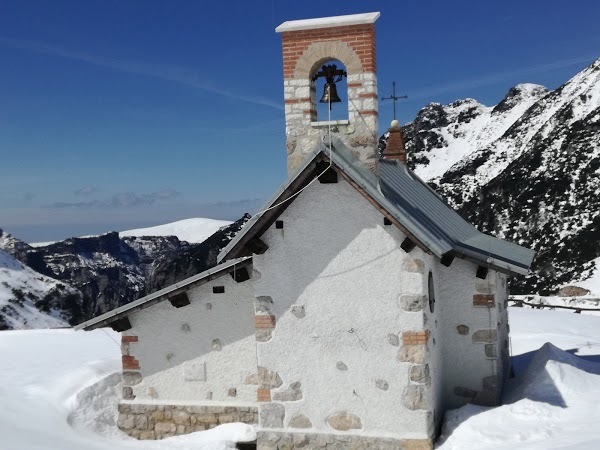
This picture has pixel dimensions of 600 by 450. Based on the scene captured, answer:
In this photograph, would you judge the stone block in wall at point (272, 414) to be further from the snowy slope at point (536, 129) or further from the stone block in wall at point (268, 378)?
Answer: the snowy slope at point (536, 129)

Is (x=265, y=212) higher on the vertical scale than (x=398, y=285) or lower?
higher

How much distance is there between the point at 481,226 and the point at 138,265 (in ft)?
370

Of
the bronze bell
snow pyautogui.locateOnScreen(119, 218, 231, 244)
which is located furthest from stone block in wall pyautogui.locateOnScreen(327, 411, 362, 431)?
snow pyautogui.locateOnScreen(119, 218, 231, 244)

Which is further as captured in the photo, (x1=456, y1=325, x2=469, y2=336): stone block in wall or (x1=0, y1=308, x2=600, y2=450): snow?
(x1=456, y1=325, x2=469, y2=336): stone block in wall

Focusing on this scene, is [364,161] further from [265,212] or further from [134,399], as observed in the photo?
[134,399]

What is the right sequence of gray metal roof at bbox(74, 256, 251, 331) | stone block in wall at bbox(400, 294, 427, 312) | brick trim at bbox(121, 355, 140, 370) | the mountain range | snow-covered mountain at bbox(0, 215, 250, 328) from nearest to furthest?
stone block in wall at bbox(400, 294, 427, 312)
gray metal roof at bbox(74, 256, 251, 331)
brick trim at bbox(121, 355, 140, 370)
the mountain range
snow-covered mountain at bbox(0, 215, 250, 328)

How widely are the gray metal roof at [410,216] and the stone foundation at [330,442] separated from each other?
3117 mm

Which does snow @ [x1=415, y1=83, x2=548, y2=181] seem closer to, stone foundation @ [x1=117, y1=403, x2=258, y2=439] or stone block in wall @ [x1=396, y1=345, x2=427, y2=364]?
stone foundation @ [x1=117, y1=403, x2=258, y2=439]

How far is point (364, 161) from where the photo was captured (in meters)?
10.9

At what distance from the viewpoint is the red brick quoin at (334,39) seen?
34.7ft

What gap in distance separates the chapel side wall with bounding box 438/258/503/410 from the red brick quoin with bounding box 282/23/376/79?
4.07 meters

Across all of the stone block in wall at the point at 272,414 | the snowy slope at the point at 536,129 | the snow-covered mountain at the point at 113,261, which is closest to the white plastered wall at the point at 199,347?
the stone block in wall at the point at 272,414

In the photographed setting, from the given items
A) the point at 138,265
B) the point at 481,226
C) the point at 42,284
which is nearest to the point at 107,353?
the point at 481,226

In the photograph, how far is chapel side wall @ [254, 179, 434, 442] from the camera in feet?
33.6
